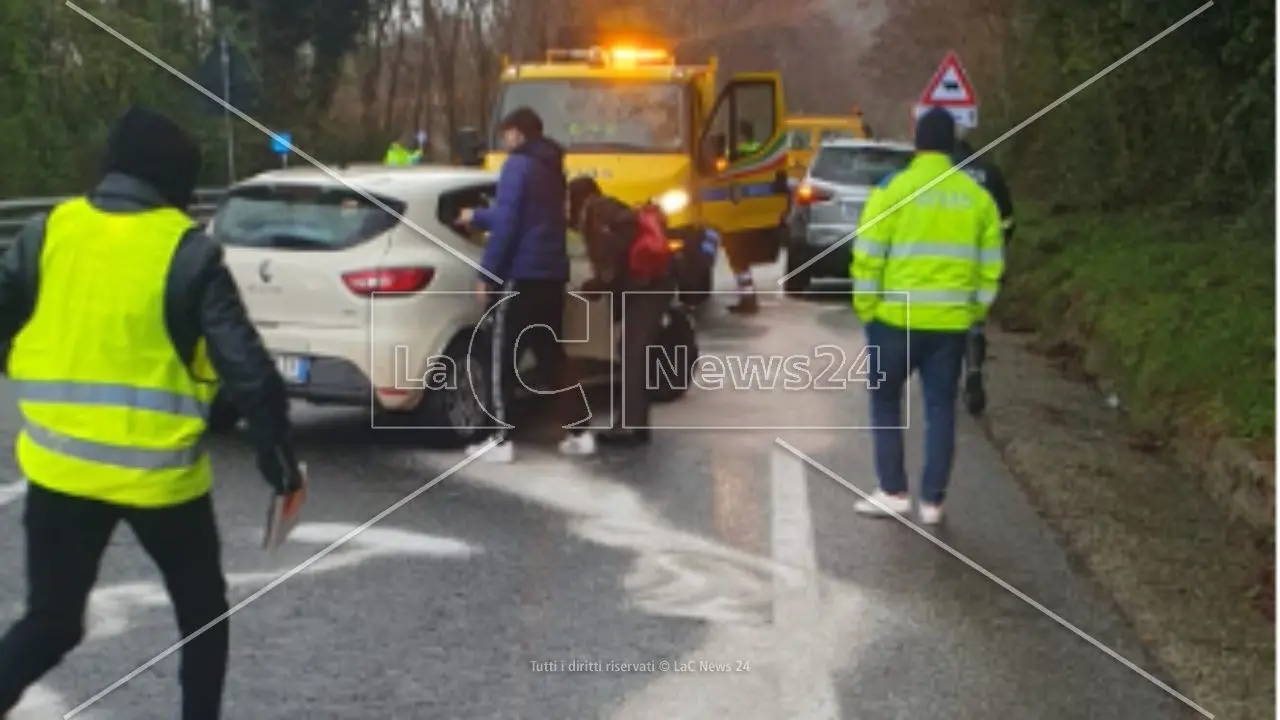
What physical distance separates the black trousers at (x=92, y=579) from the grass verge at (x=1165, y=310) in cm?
535

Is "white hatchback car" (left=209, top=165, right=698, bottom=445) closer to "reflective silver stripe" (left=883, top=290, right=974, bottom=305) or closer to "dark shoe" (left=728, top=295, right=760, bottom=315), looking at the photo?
"reflective silver stripe" (left=883, top=290, right=974, bottom=305)

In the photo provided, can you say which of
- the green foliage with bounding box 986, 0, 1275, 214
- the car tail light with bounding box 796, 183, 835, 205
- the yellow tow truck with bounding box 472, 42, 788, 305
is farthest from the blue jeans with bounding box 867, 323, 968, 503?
the car tail light with bounding box 796, 183, 835, 205

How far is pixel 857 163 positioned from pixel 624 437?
10.4 metres

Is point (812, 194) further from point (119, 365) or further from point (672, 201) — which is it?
point (119, 365)

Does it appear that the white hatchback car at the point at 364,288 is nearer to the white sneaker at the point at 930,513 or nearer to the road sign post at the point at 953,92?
the white sneaker at the point at 930,513

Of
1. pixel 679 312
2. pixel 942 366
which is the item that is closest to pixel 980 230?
pixel 942 366

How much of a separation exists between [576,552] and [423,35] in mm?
37999

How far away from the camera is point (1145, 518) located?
810 cm

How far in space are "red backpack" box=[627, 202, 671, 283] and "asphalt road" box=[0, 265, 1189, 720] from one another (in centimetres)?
106

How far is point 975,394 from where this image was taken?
1137 centimetres

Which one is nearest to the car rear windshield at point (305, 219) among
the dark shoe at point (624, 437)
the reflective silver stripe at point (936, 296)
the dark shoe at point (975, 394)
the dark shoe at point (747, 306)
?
the dark shoe at point (624, 437)

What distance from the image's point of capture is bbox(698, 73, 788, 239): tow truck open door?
15.5 meters

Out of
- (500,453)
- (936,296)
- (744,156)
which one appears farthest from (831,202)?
(936,296)

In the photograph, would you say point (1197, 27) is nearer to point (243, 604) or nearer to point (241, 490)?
point (241, 490)
